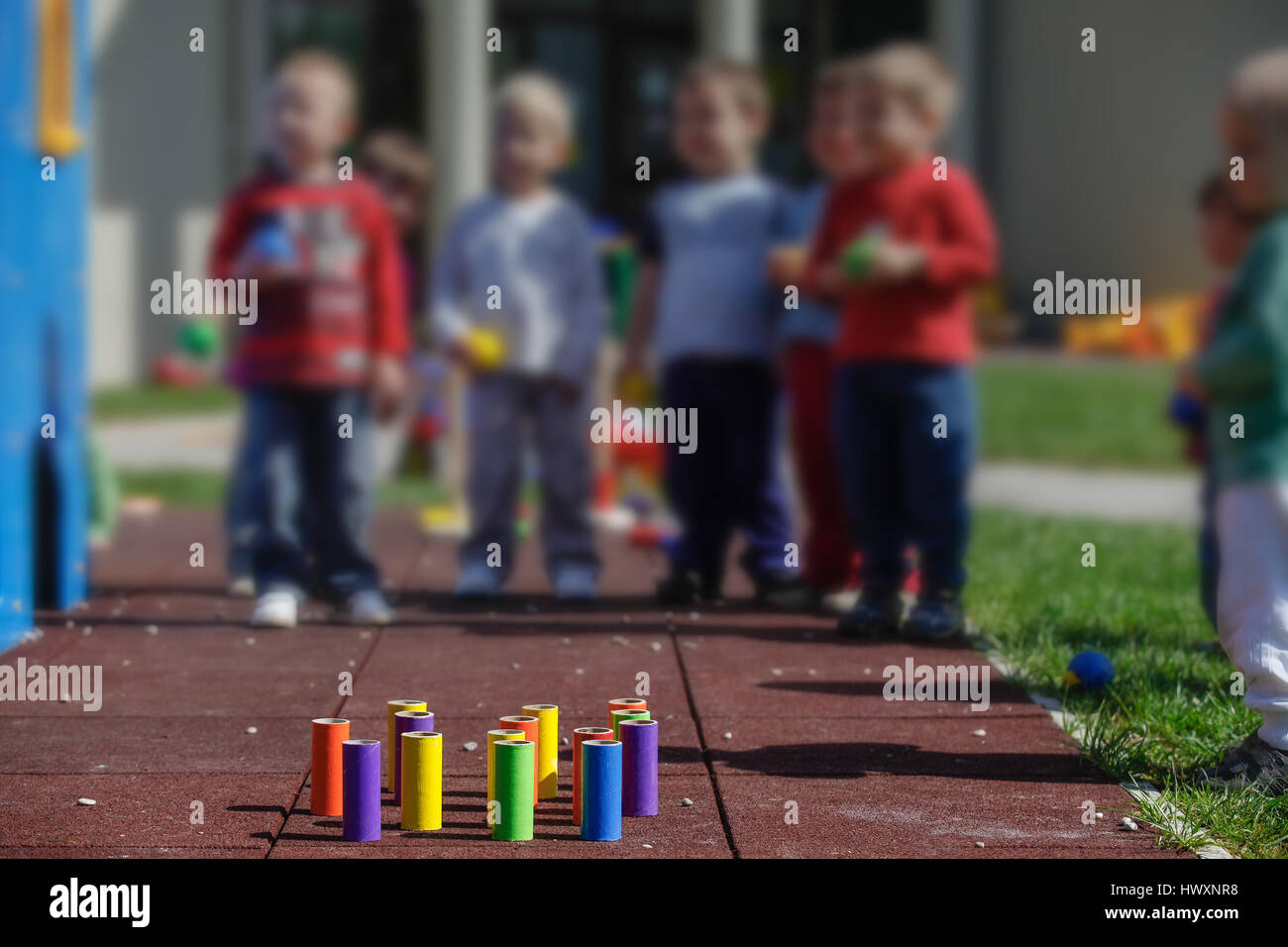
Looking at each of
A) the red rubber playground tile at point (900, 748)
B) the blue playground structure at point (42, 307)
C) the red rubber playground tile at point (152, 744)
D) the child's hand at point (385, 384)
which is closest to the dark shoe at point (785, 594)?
the child's hand at point (385, 384)

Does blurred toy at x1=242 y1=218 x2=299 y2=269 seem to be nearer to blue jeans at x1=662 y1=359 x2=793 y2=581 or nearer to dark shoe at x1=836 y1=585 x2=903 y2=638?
blue jeans at x1=662 y1=359 x2=793 y2=581

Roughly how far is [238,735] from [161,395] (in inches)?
413

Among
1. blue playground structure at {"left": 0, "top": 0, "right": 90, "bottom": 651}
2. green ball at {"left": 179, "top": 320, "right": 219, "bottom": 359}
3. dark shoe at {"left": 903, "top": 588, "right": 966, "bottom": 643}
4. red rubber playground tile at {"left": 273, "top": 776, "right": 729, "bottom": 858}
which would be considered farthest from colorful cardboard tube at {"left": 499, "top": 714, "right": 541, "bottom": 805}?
green ball at {"left": 179, "top": 320, "right": 219, "bottom": 359}

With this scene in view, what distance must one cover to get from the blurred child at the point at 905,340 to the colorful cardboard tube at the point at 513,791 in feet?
7.37

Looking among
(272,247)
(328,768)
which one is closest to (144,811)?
(328,768)

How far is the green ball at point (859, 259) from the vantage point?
4891 millimetres

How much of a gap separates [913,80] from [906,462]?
3.77ft

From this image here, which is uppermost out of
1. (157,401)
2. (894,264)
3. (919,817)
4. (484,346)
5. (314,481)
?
(894,264)

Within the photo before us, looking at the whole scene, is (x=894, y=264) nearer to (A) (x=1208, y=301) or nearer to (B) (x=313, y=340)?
(A) (x=1208, y=301)

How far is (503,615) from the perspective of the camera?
5.50 m

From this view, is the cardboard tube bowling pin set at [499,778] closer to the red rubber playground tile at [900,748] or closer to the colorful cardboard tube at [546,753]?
the colorful cardboard tube at [546,753]

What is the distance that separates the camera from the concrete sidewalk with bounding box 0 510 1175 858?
3076 millimetres

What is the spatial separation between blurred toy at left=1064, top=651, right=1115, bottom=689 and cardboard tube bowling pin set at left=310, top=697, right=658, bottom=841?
1.51 meters

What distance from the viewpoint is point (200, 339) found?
42.5 feet
